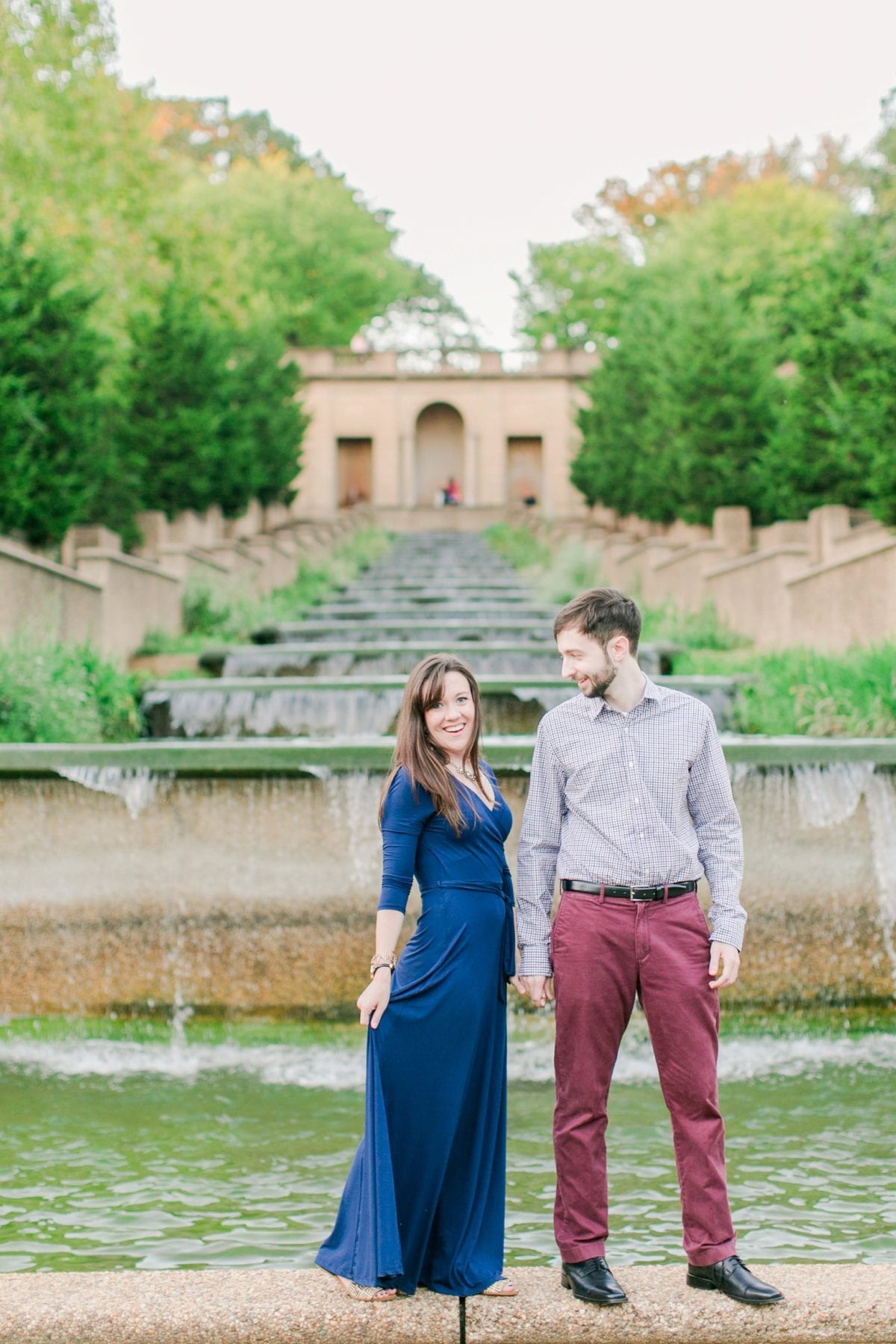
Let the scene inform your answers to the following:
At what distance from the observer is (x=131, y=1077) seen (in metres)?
6.68

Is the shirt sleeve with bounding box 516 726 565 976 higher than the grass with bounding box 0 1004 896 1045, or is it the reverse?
the shirt sleeve with bounding box 516 726 565 976

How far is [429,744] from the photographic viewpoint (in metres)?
3.78

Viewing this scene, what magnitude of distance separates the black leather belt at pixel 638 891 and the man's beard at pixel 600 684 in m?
0.52

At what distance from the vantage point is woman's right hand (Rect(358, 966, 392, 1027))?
3.61 m

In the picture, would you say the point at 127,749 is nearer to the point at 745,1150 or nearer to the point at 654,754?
the point at 745,1150

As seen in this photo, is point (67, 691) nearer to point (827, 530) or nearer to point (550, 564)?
point (827, 530)

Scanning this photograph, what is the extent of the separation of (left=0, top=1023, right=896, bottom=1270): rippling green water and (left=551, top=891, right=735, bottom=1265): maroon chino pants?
97cm

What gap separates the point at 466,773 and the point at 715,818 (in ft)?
2.32

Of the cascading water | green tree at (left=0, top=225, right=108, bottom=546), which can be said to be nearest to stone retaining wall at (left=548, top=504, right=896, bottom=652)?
the cascading water

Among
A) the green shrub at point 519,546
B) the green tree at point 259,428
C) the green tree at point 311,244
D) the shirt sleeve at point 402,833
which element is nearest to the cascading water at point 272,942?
the shirt sleeve at point 402,833

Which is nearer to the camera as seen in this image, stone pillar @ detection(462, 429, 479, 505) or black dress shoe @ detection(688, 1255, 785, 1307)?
black dress shoe @ detection(688, 1255, 785, 1307)

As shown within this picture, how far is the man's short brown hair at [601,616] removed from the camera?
12.2 ft

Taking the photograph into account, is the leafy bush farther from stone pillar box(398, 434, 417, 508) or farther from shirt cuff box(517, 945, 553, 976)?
stone pillar box(398, 434, 417, 508)

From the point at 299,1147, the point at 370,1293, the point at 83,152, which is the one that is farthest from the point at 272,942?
the point at 83,152
